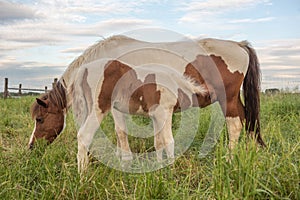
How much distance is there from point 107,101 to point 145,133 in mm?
1473

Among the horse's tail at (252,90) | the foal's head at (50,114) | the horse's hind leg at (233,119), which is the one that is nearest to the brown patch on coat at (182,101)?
the horse's hind leg at (233,119)

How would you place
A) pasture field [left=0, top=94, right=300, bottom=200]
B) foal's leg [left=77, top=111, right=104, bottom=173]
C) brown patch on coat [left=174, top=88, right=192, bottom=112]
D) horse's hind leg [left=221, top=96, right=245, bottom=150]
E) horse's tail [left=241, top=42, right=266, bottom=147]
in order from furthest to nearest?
1. horse's tail [left=241, top=42, right=266, bottom=147]
2. horse's hind leg [left=221, top=96, right=245, bottom=150]
3. brown patch on coat [left=174, top=88, right=192, bottom=112]
4. foal's leg [left=77, top=111, right=104, bottom=173]
5. pasture field [left=0, top=94, right=300, bottom=200]

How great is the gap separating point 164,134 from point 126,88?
0.66 metres

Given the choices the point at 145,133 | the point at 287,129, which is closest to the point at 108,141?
the point at 145,133

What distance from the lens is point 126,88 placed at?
11.9 feet

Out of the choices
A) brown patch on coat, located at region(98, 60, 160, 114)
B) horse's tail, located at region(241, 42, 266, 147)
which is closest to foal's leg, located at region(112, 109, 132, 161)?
brown patch on coat, located at region(98, 60, 160, 114)

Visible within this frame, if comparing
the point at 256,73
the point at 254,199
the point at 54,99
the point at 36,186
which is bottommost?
the point at 36,186

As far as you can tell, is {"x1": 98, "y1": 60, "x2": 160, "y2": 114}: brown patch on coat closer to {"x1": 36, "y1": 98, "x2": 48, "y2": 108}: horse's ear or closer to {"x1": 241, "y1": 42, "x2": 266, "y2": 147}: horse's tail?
{"x1": 36, "y1": 98, "x2": 48, "y2": 108}: horse's ear

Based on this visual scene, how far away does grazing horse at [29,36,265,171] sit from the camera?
3.55m

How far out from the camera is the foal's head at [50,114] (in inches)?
157

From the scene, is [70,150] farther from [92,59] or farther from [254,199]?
[254,199]

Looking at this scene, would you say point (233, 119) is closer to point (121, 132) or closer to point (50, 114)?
point (121, 132)

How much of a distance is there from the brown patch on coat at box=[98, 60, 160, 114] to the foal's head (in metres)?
0.75

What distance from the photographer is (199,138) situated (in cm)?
462
